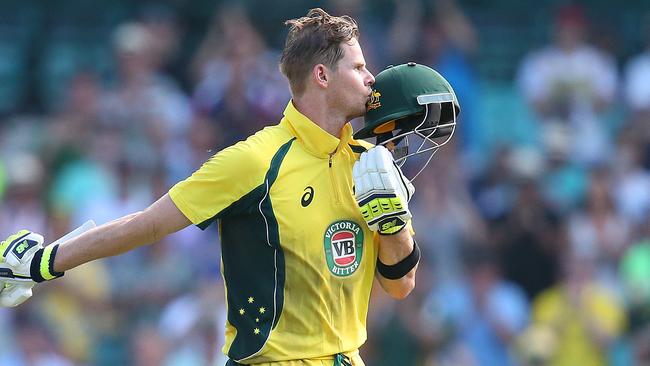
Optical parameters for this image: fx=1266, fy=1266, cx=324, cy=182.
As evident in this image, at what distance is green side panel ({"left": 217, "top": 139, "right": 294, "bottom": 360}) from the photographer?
482 cm

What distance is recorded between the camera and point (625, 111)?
35.0 ft

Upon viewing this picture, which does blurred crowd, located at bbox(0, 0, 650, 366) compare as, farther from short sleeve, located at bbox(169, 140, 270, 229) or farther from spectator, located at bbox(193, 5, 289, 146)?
short sleeve, located at bbox(169, 140, 270, 229)

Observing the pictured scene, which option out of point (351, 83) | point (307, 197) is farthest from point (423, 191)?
point (307, 197)

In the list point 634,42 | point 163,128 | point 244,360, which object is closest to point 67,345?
point 163,128

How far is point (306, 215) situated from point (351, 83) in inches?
22.0

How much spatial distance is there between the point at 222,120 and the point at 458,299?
2.52 metres

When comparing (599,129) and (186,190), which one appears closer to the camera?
(186,190)

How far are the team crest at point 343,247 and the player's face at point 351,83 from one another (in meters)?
0.46

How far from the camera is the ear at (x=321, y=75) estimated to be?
16.3 feet

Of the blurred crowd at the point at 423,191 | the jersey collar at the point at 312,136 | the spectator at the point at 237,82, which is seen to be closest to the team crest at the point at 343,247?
the jersey collar at the point at 312,136

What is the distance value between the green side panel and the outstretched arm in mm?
201

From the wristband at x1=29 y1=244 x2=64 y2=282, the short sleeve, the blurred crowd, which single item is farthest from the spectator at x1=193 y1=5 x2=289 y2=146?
the short sleeve

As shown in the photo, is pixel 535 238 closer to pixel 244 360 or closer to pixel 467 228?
pixel 467 228

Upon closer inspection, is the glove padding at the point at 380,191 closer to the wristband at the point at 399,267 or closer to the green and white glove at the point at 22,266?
the wristband at the point at 399,267
